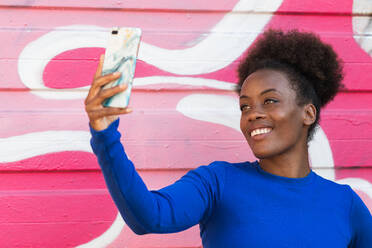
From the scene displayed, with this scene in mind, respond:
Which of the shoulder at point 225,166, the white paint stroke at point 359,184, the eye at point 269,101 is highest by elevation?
the eye at point 269,101

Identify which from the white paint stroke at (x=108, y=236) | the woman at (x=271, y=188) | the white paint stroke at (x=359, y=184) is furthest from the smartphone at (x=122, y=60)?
the white paint stroke at (x=359, y=184)

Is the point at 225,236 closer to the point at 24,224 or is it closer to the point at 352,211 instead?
the point at 352,211

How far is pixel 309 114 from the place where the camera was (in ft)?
5.92

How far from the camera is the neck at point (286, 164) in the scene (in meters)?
1.73

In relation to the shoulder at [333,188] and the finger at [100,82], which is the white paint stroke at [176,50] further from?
the finger at [100,82]

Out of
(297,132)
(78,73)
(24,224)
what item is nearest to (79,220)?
(24,224)

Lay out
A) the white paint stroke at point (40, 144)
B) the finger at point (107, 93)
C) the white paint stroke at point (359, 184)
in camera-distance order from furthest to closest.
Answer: the white paint stroke at point (359, 184) → the white paint stroke at point (40, 144) → the finger at point (107, 93)

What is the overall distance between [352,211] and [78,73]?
133 centimetres

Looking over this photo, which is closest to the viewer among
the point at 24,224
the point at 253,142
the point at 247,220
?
the point at 247,220

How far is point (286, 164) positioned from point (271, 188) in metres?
0.15

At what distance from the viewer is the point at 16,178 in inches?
83.3

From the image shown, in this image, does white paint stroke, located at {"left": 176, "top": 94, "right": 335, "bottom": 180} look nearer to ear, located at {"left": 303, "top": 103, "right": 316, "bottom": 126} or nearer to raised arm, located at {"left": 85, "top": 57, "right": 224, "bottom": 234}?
ear, located at {"left": 303, "top": 103, "right": 316, "bottom": 126}

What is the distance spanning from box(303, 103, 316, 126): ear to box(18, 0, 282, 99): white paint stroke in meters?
0.59

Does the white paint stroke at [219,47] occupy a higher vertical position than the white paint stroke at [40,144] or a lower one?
higher
